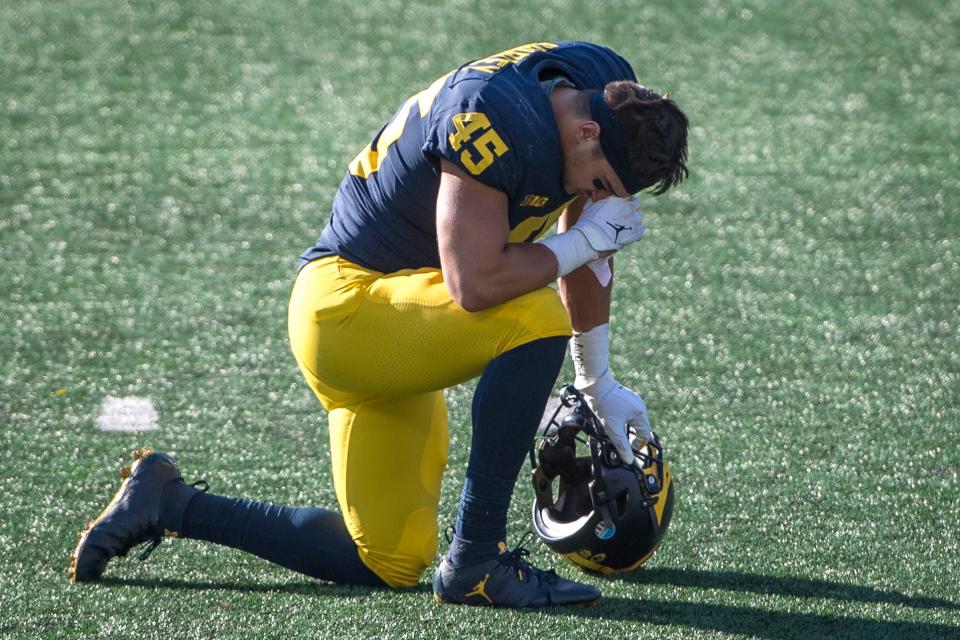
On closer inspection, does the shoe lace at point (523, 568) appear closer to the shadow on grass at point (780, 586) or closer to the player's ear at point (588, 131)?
the shadow on grass at point (780, 586)

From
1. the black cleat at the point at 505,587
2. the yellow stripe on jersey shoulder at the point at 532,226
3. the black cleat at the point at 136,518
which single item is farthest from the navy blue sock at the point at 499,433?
the black cleat at the point at 136,518

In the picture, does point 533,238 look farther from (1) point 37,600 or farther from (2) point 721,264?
(2) point 721,264

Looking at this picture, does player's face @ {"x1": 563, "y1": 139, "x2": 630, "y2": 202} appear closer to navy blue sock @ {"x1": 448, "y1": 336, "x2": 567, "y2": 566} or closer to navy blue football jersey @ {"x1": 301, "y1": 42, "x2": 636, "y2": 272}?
navy blue football jersey @ {"x1": 301, "y1": 42, "x2": 636, "y2": 272}

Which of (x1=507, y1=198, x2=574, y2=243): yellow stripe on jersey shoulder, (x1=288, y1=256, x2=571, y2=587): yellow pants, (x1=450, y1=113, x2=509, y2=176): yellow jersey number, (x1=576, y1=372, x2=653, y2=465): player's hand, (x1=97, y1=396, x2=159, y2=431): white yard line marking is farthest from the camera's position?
(x1=97, y1=396, x2=159, y2=431): white yard line marking

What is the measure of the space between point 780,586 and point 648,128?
883mm

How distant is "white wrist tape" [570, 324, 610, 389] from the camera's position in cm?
258

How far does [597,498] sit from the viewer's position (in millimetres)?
2506

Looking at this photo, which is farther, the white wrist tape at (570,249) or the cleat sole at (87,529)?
the cleat sole at (87,529)

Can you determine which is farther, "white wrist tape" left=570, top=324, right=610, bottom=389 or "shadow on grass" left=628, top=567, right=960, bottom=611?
"white wrist tape" left=570, top=324, right=610, bottom=389

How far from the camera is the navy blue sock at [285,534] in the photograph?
8.22ft

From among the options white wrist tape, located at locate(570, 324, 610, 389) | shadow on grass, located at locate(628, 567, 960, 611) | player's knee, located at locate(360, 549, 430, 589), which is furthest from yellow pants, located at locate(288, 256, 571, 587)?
shadow on grass, located at locate(628, 567, 960, 611)

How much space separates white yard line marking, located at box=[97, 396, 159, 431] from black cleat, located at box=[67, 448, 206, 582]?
0.63 m

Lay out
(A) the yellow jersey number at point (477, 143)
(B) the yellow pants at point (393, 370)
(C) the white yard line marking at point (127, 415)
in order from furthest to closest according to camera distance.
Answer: (C) the white yard line marking at point (127, 415), (B) the yellow pants at point (393, 370), (A) the yellow jersey number at point (477, 143)

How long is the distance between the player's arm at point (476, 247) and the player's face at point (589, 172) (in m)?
0.14
